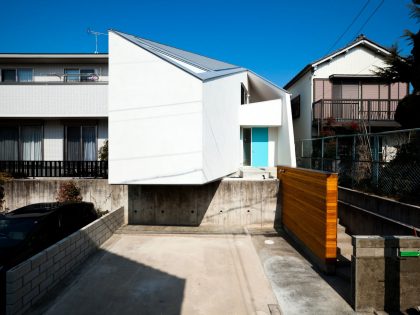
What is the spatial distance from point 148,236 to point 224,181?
10.2 ft

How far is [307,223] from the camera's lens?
24.1ft

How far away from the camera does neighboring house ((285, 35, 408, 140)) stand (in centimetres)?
1456

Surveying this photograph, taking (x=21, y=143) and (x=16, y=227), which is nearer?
(x=16, y=227)

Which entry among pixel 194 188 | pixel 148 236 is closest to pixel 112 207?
pixel 148 236

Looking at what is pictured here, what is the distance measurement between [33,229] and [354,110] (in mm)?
14371

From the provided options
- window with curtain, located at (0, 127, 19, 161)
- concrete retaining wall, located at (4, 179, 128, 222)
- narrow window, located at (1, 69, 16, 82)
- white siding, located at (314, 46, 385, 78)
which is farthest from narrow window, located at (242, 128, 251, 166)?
narrow window, located at (1, 69, 16, 82)

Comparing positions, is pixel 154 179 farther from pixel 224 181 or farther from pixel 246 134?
pixel 246 134

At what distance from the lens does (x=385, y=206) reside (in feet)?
21.9

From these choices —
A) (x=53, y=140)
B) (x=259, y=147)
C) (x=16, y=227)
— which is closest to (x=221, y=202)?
(x=259, y=147)

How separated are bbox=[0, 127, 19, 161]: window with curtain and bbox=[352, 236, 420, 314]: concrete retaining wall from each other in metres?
13.9

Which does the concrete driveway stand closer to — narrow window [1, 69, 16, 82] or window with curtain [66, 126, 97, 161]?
window with curtain [66, 126, 97, 161]

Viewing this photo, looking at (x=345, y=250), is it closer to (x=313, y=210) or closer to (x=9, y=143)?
(x=313, y=210)

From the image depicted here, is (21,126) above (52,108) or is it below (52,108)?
below

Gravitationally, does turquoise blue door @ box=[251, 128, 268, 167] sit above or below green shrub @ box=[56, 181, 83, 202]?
above
